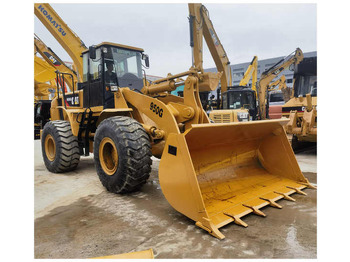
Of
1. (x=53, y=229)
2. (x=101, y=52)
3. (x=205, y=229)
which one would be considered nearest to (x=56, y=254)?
(x=53, y=229)

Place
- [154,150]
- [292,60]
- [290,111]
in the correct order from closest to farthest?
[154,150], [290,111], [292,60]

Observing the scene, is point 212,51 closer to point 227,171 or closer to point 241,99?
point 241,99

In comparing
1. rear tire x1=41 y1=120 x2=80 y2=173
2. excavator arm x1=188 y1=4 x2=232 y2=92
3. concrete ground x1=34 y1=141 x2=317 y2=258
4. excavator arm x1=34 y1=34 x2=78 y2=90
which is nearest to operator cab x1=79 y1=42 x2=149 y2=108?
rear tire x1=41 y1=120 x2=80 y2=173

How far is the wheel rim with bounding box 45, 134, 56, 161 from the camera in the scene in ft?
18.1

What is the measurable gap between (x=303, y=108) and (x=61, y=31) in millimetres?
7578

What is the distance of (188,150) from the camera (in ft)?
8.70

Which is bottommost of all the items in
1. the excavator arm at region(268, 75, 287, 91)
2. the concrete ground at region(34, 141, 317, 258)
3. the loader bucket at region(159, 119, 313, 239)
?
the concrete ground at region(34, 141, 317, 258)

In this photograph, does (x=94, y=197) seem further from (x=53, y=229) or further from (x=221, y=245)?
(x=221, y=245)

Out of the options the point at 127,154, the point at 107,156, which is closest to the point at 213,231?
the point at 127,154

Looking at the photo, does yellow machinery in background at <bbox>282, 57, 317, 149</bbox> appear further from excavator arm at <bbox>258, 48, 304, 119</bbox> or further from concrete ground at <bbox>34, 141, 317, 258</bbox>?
concrete ground at <bbox>34, 141, 317, 258</bbox>

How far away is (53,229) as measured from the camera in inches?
106

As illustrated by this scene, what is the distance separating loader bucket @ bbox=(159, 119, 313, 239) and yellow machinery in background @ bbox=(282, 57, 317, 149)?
300 centimetres

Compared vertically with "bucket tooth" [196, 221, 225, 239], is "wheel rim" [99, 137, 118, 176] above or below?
above

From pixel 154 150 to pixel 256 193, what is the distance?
69.0 inches
